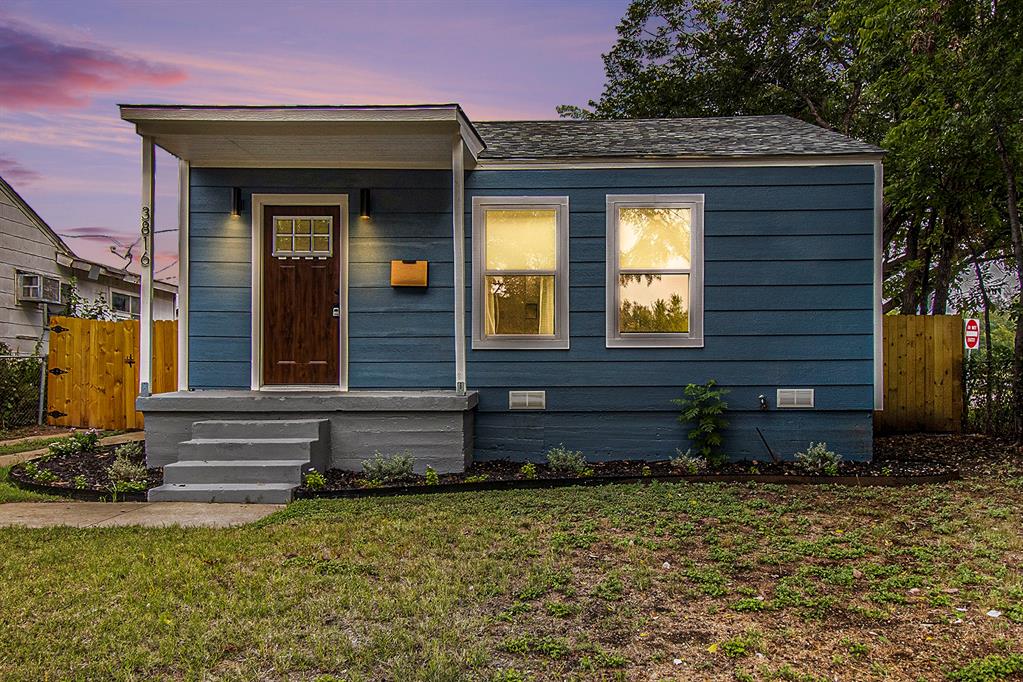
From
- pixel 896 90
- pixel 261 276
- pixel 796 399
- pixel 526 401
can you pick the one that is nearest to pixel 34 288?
pixel 261 276

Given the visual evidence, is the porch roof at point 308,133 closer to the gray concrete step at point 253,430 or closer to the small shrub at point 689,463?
the gray concrete step at point 253,430

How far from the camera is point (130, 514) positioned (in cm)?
483

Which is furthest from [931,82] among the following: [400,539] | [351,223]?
[400,539]

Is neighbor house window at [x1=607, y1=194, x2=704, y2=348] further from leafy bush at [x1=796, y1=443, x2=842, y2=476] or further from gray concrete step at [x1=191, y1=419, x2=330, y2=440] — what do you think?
gray concrete step at [x1=191, y1=419, x2=330, y2=440]

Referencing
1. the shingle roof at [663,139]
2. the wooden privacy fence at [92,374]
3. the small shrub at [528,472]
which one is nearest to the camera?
the small shrub at [528,472]

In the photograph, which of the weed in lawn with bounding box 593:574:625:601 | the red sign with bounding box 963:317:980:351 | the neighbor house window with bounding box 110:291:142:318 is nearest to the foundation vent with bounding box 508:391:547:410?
the weed in lawn with bounding box 593:574:625:601

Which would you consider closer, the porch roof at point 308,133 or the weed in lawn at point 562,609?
the weed in lawn at point 562,609

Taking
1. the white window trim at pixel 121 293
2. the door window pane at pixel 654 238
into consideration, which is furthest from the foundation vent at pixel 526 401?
the white window trim at pixel 121 293

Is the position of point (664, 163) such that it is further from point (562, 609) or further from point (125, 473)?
point (125, 473)

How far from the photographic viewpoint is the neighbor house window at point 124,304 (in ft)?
50.7

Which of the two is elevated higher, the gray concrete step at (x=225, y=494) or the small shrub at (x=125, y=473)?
the small shrub at (x=125, y=473)

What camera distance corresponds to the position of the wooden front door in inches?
270

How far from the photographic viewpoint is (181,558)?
3.69 m

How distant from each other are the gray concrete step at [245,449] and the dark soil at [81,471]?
1.30 feet
